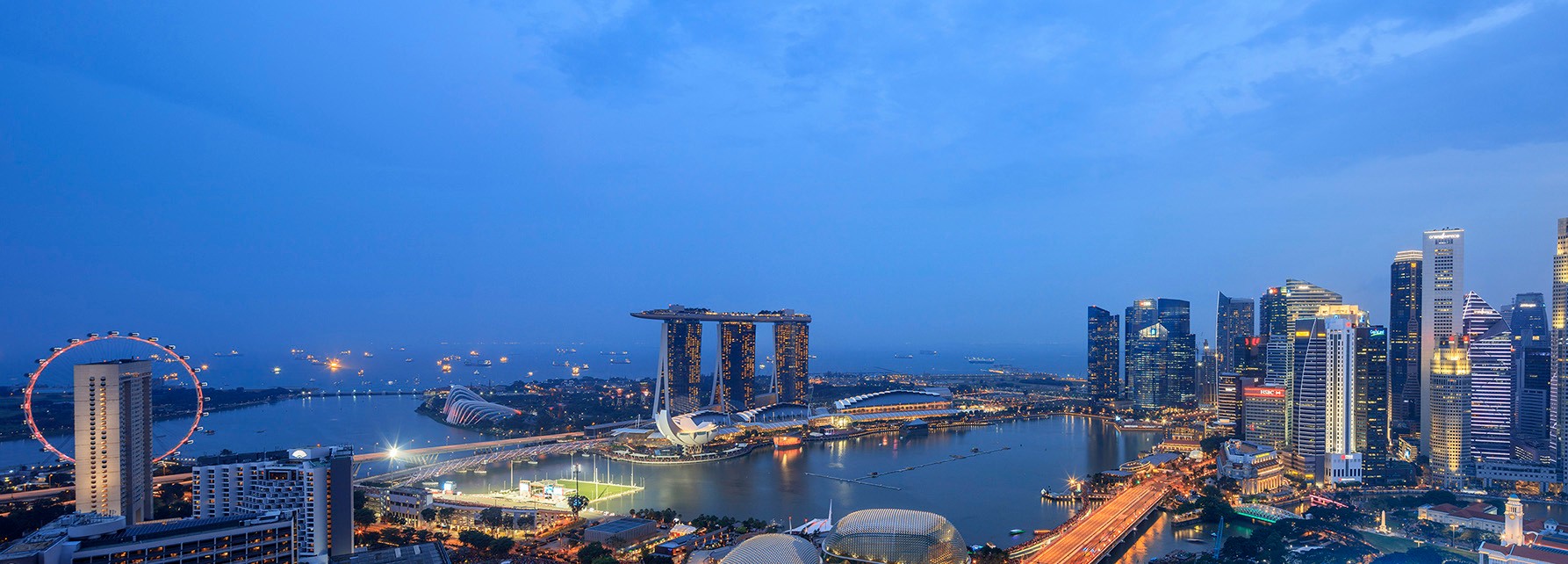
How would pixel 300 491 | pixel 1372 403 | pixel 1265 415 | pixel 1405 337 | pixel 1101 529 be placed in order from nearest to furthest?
pixel 300 491 → pixel 1101 529 → pixel 1372 403 → pixel 1265 415 → pixel 1405 337

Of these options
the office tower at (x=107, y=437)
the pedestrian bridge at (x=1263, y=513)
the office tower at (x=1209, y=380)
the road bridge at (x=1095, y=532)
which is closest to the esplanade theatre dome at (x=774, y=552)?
the road bridge at (x=1095, y=532)

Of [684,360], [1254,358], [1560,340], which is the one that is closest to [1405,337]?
[1254,358]

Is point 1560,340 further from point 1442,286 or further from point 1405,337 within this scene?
point 1405,337

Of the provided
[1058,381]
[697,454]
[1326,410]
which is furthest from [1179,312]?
[697,454]

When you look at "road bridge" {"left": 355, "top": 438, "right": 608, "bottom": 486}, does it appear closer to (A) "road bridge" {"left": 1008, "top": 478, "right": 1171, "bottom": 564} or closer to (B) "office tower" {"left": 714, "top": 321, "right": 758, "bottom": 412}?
(B) "office tower" {"left": 714, "top": 321, "right": 758, "bottom": 412}

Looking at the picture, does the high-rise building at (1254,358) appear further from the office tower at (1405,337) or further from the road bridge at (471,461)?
the road bridge at (471,461)

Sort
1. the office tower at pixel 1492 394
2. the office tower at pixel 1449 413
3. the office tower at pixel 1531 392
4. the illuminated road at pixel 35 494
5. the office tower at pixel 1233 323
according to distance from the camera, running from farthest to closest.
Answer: the office tower at pixel 1233 323, the office tower at pixel 1531 392, the office tower at pixel 1492 394, the office tower at pixel 1449 413, the illuminated road at pixel 35 494

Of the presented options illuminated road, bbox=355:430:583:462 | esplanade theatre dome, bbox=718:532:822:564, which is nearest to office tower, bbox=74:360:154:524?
illuminated road, bbox=355:430:583:462
